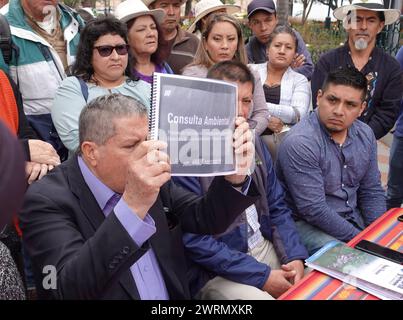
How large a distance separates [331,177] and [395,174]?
173 centimetres

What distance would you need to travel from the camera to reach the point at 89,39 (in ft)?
9.77

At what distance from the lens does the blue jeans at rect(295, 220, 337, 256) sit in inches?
112

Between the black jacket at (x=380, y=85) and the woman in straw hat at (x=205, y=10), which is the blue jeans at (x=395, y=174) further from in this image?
the woman in straw hat at (x=205, y=10)

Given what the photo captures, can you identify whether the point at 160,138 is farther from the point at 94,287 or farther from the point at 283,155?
the point at 283,155

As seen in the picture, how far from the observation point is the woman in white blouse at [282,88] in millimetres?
3734

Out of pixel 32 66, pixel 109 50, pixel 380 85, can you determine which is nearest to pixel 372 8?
pixel 380 85

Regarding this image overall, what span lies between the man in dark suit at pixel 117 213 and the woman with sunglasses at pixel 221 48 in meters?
1.44

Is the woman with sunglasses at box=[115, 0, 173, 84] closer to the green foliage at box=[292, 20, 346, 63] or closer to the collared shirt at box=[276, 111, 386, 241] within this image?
the collared shirt at box=[276, 111, 386, 241]

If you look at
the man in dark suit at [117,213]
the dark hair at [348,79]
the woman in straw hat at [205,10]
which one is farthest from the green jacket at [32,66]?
the dark hair at [348,79]

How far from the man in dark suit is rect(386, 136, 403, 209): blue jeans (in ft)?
8.82

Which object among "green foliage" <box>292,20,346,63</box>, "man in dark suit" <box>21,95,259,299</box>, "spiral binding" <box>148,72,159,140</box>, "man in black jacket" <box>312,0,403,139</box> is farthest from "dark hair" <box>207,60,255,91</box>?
"green foliage" <box>292,20,346,63</box>

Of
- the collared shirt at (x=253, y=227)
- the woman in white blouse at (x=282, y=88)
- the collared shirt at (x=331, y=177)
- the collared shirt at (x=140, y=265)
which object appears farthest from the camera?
the woman in white blouse at (x=282, y=88)
